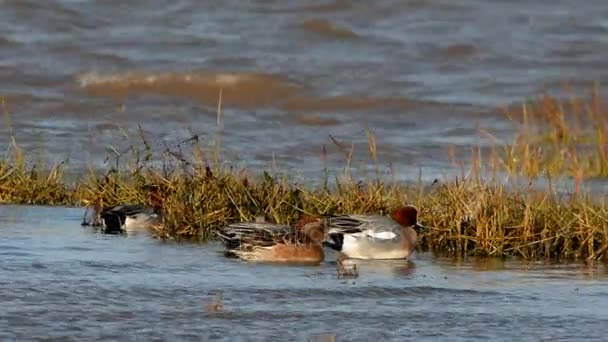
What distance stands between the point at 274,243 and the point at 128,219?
1364 mm

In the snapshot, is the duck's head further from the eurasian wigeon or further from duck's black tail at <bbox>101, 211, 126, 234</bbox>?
duck's black tail at <bbox>101, 211, 126, 234</bbox>

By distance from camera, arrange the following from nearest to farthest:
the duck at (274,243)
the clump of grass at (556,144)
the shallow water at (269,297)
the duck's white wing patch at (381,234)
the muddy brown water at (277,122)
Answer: the shallow water at (269,297), the muddy brown water at (277,122), the duck at (274,243), the duck's white wing patch at (381,234), the clump of grass at (556,144)

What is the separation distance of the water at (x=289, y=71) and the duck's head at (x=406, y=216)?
387 centimetres

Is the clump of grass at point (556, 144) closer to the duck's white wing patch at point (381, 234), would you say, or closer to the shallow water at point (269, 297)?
the duck's white wing patch at point (381, 234)

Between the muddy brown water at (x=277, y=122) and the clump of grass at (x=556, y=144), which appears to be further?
the clump of grass at (x=556, y=144)

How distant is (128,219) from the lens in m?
9.25

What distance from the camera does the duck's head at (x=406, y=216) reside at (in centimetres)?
862

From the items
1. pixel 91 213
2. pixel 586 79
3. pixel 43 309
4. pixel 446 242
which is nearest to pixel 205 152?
pixel 91 213

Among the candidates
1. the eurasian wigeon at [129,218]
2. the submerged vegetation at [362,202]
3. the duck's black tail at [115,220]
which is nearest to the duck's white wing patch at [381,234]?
the submerged vegetation at [362,202]

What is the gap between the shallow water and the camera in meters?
6.36

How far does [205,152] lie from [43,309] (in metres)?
6.13

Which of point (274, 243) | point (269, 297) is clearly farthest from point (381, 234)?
point (269, 297)

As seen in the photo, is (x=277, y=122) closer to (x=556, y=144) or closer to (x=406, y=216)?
(x=556, y=144)

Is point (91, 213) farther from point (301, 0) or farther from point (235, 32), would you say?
point (301, 0)
